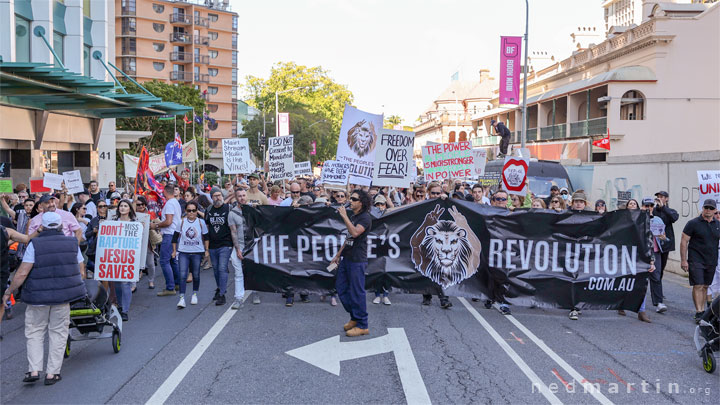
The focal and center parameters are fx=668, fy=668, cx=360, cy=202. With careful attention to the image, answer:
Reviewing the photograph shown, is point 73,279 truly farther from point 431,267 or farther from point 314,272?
point 431,267

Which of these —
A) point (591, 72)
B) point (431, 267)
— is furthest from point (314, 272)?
point (591, 72)

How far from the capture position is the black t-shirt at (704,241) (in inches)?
372

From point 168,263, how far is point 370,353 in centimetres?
492

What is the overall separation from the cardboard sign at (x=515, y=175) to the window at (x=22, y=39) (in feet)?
58.5

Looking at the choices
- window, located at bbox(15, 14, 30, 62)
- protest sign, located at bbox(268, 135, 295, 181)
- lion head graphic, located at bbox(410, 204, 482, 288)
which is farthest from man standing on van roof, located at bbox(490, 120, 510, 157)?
lion head graphic, located at bbox(410, 204, 482, 288)

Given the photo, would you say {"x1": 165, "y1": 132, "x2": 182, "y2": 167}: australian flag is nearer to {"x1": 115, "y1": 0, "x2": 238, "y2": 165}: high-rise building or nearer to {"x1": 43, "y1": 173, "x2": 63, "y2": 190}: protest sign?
{"x1": 43, "y1": 173, "x2": 63, "y2": 190}: protest sign

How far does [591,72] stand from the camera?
41.2 meters

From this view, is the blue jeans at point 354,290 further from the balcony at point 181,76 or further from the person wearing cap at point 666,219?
the balcony at point 181,76

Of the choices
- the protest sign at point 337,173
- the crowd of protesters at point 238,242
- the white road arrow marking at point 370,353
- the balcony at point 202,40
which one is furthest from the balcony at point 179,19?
the white road arrow marking at point 370,353

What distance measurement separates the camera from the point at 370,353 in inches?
300

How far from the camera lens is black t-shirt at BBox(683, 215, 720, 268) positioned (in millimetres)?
9438

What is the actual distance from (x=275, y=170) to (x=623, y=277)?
10.3 metres

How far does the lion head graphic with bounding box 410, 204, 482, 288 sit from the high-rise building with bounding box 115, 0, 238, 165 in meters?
72.9

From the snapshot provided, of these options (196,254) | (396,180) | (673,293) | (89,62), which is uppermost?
(89,62)
